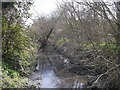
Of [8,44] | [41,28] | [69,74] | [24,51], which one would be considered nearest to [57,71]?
[69,74]

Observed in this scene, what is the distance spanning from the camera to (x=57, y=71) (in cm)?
853

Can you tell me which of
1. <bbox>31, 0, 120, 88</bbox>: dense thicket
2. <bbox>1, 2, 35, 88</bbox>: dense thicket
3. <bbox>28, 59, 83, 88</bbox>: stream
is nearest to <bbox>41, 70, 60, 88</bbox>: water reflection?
<bbox>28, 59, 83, 88</bbox>: stream

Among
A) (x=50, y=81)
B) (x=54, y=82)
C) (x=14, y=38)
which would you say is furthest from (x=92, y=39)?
(x=50, y=81)

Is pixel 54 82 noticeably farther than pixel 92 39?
Yes

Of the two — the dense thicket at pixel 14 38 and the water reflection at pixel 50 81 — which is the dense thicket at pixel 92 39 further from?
the dense thicket at pixel 14 38

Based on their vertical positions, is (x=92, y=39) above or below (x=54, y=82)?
above

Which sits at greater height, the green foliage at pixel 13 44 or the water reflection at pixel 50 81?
the green foliage at pixel 13 44

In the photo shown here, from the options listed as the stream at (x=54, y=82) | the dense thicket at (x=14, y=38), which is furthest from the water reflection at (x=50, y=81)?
the dense thicket at (x=14, y=38)

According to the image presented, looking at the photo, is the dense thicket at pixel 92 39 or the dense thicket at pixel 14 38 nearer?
the dense thicket at pixel 92 39

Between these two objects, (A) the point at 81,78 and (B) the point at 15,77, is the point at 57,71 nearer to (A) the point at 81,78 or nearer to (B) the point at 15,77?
(A) the point at 81,78

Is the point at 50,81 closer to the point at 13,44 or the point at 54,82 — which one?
the point at 54,82

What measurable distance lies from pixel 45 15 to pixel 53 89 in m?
14.1

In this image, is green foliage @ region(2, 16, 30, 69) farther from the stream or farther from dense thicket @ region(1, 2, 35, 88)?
the stream

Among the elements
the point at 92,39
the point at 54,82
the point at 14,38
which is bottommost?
the point at 54,82
